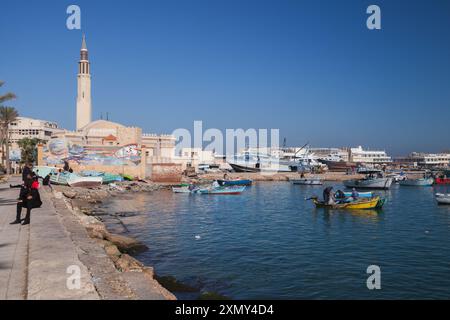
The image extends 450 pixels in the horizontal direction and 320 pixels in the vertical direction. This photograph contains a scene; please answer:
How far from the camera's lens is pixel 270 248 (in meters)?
18.7

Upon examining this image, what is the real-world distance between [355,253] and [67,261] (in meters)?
12.6

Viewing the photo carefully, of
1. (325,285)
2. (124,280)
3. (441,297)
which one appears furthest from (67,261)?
(441,297)

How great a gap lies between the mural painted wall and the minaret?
30.4 metres

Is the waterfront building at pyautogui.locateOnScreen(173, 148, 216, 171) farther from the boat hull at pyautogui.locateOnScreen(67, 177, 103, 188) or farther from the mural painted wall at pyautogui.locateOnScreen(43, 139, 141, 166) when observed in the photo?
the boat hull at pyautogui.locateOnScreen(67, 177, 103, 188)

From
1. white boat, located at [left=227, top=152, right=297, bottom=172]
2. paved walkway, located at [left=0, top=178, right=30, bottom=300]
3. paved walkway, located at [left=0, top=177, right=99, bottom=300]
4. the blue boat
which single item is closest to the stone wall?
the blue boat

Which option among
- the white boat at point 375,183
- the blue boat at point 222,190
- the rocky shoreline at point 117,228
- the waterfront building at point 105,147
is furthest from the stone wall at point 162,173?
the white boat at point 375,183

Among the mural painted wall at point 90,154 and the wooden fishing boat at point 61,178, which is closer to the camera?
the wooden fishing boat at point 61,178

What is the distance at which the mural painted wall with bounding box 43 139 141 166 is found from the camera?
163 ft

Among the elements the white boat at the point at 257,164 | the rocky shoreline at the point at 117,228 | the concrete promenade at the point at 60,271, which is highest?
the white boat at the point at 257,164

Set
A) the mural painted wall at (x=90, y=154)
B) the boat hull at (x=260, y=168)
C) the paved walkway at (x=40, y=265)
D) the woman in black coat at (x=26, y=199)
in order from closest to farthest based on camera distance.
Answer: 1. the paved walkway at (x=40, y=265)
2. the woman in black coat at (x=26, y=199)
3. the mural painted wall at (x=90, y=154)
4. the boat hull at (x=260, y=168)

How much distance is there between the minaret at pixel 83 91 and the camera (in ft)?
263

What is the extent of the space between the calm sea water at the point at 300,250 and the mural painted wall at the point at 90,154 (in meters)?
22.3

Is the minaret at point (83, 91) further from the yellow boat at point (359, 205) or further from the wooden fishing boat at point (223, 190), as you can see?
the yellow boat at point (359, 205)

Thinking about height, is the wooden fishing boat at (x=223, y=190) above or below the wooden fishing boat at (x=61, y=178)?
below
